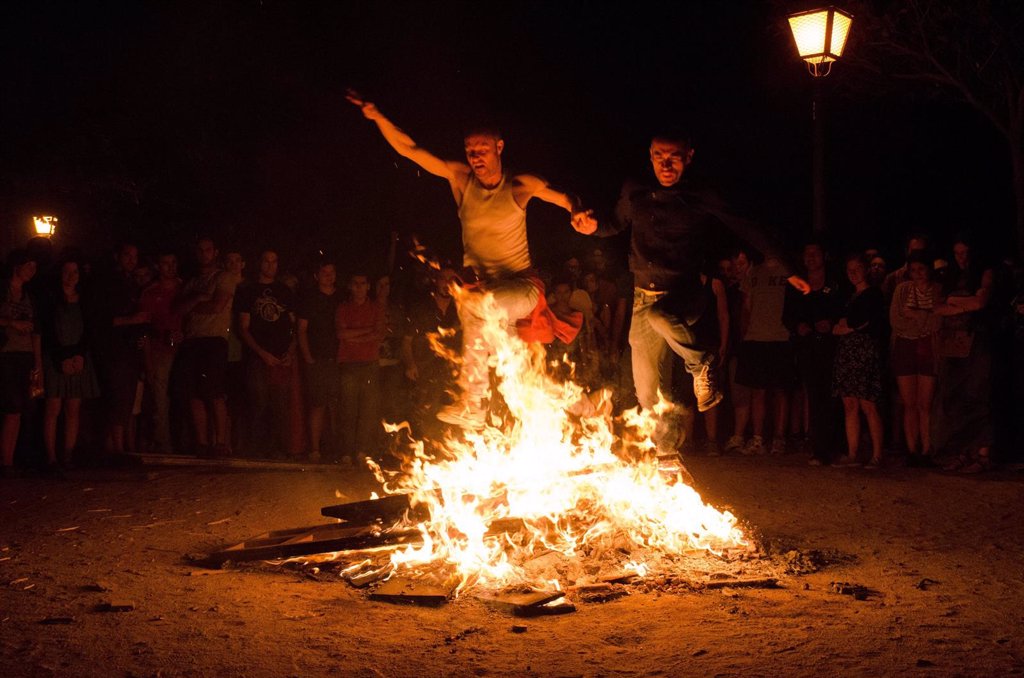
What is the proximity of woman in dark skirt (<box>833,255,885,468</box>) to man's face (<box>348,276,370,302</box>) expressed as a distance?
4760 mm

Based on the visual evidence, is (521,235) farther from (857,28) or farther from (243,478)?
(857,28)

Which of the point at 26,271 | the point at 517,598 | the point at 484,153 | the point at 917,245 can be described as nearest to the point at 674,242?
the point at 484,153

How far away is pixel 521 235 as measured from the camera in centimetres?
719

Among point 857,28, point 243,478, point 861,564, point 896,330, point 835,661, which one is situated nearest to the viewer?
point 835,661

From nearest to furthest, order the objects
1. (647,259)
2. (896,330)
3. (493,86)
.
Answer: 1. (647,259)
2. (896,330)
3. (493,86)

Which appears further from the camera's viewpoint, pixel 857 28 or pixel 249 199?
pixel 249 199

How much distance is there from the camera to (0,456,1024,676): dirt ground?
4.39m

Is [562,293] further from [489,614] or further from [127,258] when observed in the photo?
[489,614]

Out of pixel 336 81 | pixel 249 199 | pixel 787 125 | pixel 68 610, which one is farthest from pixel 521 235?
pixel 787 125

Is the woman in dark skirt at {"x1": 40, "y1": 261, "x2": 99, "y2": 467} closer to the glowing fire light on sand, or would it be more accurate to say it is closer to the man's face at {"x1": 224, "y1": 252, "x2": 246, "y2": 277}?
the man's face at {"x1": 224, "y1": 252, "x2": 246, "y2": 277}

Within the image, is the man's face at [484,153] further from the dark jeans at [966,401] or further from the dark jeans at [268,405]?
the dark jeans at [966,401]

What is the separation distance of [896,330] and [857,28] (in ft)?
25.8

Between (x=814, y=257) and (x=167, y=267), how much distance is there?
6560 millimetres

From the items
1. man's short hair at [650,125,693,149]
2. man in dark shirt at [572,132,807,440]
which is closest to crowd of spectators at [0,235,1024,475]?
man in dark shirt at [572,132,807,440]
